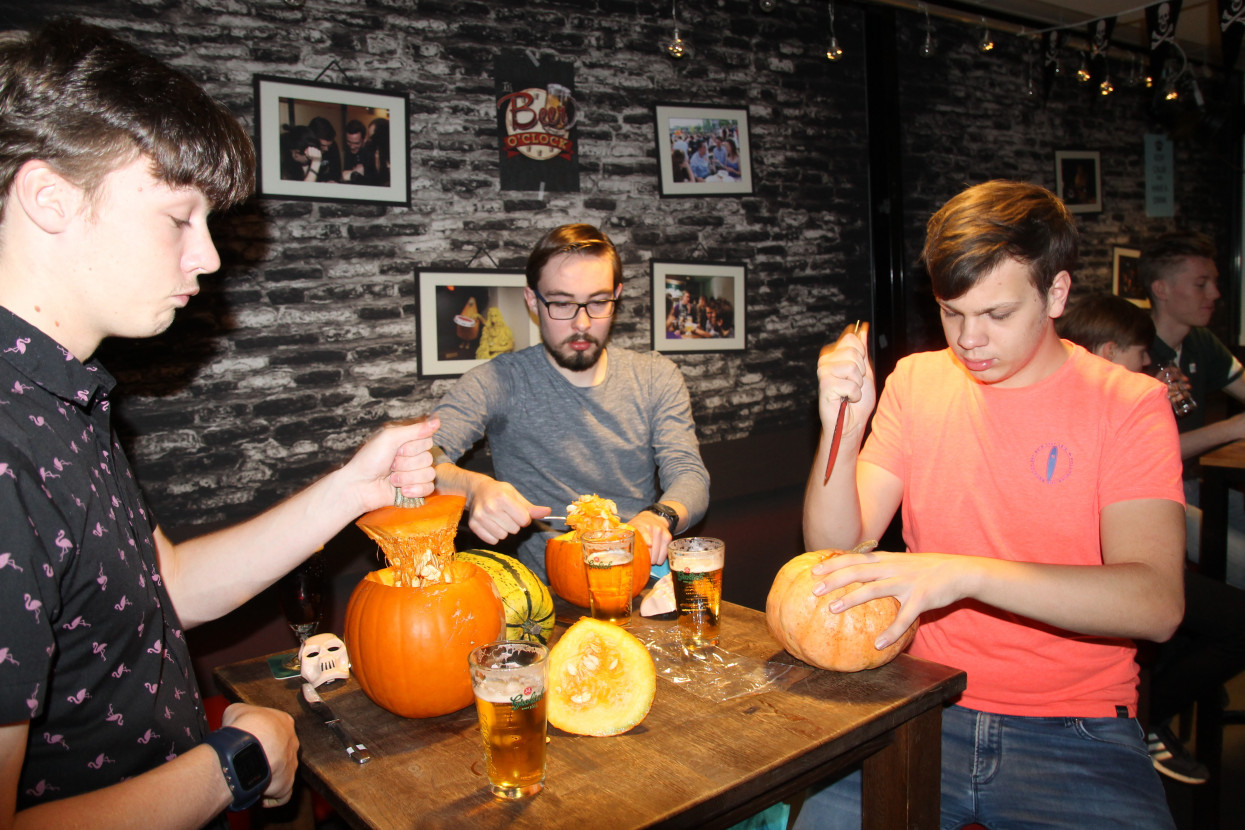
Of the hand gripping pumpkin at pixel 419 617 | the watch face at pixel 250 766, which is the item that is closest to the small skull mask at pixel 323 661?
the hand gripping pumpkin at pixel 419 617

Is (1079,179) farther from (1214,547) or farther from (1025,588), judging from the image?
(1025,588)

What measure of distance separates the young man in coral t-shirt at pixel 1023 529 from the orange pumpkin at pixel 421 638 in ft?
2.01

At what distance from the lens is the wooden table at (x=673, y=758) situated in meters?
1.03

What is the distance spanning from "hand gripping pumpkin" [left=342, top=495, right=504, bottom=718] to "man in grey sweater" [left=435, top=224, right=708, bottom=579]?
53.2 inches

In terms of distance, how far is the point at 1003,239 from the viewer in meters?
1.61

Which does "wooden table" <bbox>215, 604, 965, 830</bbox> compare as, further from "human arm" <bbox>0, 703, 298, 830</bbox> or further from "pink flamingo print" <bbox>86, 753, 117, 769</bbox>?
"pink flamingo print" <bbox>86, 753, 117, 769</bbox>

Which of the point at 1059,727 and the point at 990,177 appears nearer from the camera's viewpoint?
the point at 1059,727

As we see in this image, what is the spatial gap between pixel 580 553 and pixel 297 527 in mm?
626

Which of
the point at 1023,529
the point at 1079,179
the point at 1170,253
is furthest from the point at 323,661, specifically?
the point at 1079,179

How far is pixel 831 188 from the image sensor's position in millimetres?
4688

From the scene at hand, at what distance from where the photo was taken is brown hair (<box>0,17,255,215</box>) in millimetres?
986

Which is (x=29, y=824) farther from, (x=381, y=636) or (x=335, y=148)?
(x=335, y=148)

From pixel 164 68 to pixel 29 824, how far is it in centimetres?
100

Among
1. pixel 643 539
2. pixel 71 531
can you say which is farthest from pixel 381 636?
pixel 643 539
